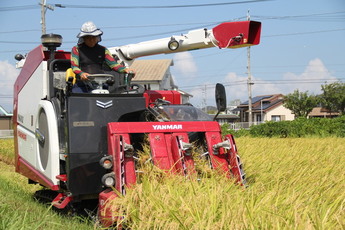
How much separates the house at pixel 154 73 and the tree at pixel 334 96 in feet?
59.9

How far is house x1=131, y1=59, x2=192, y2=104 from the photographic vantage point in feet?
137

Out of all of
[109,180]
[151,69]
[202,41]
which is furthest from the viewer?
[151,69]

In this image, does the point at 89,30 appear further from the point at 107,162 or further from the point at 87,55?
the point at 107,162

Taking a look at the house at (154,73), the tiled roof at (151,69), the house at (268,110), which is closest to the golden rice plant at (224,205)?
the house at (154,73)

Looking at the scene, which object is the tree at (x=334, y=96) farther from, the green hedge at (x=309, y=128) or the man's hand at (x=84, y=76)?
the man's hand at (x=84, y=76)

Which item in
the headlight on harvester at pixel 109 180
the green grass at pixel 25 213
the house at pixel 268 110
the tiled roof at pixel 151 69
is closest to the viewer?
the green grass at pixel 25 213

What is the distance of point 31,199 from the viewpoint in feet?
25.9

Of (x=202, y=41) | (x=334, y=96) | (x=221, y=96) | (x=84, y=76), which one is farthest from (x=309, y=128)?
(x=334, y=96)

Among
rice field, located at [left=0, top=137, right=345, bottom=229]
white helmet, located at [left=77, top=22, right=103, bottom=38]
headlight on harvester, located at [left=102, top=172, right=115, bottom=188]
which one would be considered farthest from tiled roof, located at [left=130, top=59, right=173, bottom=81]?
rice field, located at [left=0, top=137, right=345, bottom=229]

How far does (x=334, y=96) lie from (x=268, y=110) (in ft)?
34.8

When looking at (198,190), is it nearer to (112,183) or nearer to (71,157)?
(112,183)

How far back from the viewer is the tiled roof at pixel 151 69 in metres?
42.6

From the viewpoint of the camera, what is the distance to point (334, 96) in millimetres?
51625

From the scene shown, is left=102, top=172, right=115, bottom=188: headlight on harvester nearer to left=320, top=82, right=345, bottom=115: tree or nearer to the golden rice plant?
the golden rice plant
